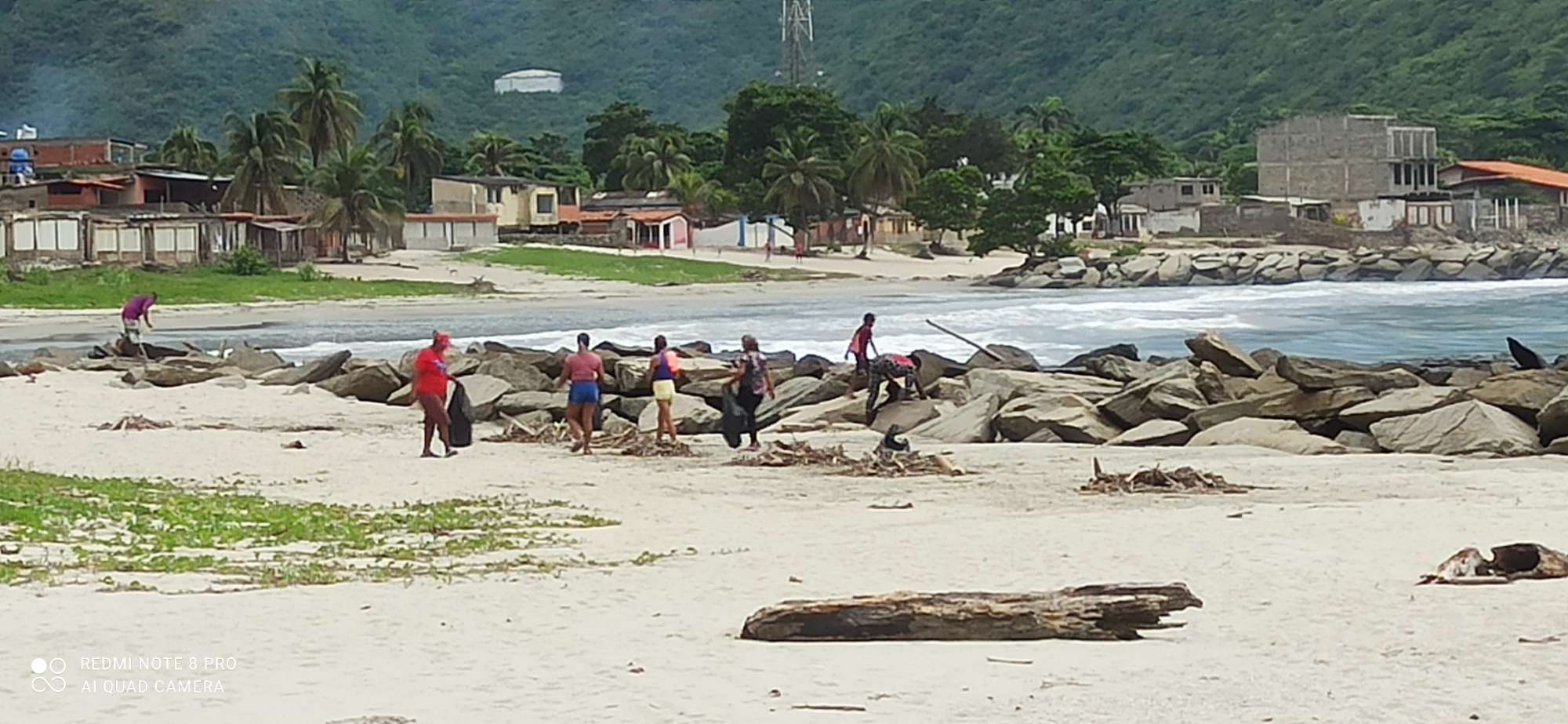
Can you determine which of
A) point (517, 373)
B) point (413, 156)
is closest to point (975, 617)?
point (517, 373)

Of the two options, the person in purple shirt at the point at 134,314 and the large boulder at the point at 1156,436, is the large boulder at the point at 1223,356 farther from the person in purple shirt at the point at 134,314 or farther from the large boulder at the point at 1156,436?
the person in purple shirt at the point at 134,314

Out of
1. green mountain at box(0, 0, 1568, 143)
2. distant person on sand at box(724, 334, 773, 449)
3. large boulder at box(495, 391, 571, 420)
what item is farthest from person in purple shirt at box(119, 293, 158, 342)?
green mountain at box(0, 0, 1568, 143)

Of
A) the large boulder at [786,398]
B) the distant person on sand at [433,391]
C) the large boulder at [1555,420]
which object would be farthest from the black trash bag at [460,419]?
the large boulder at [1555,420]

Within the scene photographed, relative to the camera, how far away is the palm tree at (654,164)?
9794 centimetres

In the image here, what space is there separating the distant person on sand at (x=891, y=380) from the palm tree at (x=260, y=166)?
183ft

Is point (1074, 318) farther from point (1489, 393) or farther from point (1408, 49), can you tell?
point (1408, 49)

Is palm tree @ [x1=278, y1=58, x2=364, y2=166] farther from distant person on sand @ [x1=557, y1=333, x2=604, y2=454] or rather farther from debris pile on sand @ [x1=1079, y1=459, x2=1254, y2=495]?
debris pile on sand @ [x1=1079, y1=459, x2=1254, y2=495]

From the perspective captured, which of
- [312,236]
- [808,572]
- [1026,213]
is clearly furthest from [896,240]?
[808,572]

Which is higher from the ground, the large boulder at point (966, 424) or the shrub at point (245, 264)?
the shrub at point (245, 264)

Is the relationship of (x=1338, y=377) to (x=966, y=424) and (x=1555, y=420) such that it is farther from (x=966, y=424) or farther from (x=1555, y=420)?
(x=966, y=424)

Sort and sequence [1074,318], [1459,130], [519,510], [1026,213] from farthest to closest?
[1459,130] < [1026,213] < [1074,318] < [519,510]

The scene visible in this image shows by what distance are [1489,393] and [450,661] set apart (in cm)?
1316

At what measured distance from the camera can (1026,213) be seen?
8044 centimetres

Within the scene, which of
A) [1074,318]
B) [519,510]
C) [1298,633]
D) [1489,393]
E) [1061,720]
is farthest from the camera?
[1074,318]
